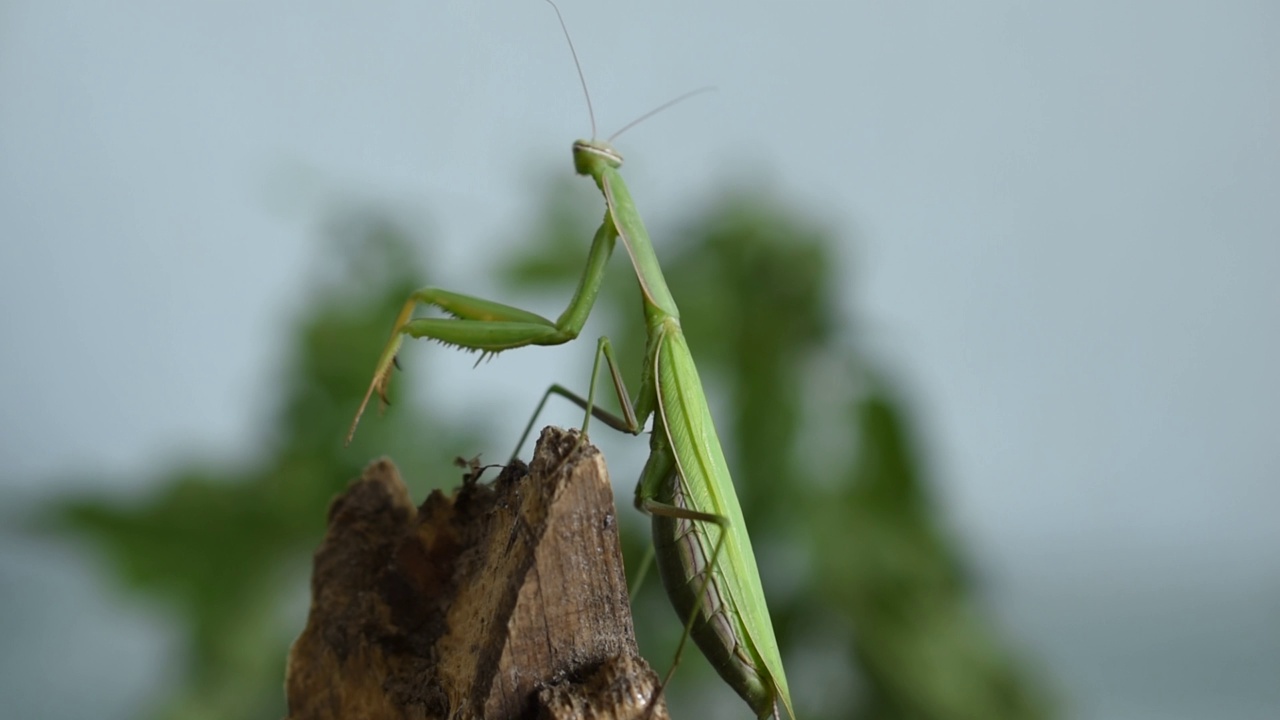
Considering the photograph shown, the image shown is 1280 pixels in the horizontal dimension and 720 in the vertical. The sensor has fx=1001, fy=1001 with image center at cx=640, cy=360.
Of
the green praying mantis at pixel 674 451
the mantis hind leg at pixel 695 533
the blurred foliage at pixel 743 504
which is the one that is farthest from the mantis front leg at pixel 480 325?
the blurred foliage at pixel 743 504

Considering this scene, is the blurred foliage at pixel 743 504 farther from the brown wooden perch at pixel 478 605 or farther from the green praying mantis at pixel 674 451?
the brown wooden perch at pixel 478 605

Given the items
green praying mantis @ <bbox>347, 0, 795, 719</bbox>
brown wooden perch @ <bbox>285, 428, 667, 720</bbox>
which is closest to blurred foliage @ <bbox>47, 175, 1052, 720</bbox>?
green praying mantis @ <bbox>347, 0, 795, 719</bbox>

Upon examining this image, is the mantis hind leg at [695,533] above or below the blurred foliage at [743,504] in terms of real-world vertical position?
below

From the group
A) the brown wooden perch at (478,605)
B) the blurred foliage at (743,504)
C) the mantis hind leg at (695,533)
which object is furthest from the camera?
the blurred foliage at (743,504)

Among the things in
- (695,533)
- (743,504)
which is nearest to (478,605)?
(695,533)

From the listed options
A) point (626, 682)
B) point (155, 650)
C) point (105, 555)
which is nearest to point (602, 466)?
point (626, 682)

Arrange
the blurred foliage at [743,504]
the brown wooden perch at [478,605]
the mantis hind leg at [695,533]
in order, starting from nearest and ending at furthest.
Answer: the brown wooden perch at [478,605]
the mantis hind leg at [695,533]
the blurred foliage at [743,504]
